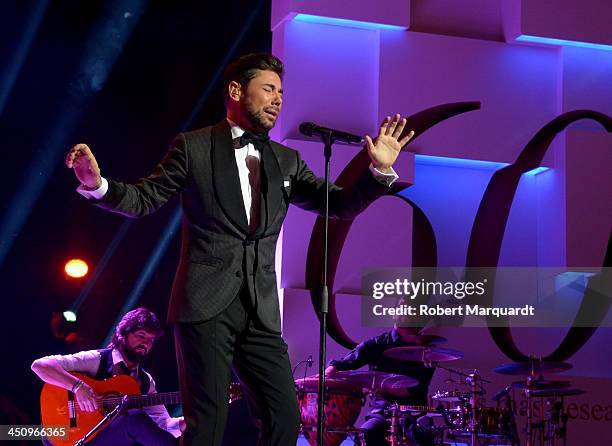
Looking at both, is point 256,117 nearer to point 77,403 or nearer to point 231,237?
point 231,237

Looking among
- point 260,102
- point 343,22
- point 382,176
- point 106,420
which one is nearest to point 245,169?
point 260,102

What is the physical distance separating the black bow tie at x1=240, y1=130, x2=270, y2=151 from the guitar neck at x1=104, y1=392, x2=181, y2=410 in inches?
113

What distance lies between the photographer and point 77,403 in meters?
5.66

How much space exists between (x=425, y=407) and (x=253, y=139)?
12.4ft

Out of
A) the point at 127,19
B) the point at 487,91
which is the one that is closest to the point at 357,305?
the point at 487,91

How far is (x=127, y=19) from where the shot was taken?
716 centimetres

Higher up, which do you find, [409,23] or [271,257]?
[409,23]

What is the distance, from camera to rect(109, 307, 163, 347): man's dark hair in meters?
5.86

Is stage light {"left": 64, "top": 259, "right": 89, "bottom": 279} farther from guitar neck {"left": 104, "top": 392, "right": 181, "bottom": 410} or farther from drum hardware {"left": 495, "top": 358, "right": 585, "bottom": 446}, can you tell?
drum hardware {"left": 495, "top": 358, "right": 585, "bottom": 446}

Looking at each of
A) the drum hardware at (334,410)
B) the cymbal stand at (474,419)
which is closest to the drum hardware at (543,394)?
the cymbal stand at (474,419)

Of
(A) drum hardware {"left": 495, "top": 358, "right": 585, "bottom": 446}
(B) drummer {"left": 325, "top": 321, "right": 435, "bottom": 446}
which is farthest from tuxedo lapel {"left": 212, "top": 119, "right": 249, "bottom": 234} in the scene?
(A) drum hardware {"left": 495, "top": 358, "right": 585, "bottom": 446}

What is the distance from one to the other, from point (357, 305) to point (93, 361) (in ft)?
7.71

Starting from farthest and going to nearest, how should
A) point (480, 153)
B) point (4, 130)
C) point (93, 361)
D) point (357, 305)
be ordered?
point (480, 153)
point (357, 305)
point (4, 130)
point (93, 361)

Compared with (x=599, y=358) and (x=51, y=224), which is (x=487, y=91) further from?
(x=51, y=224)
